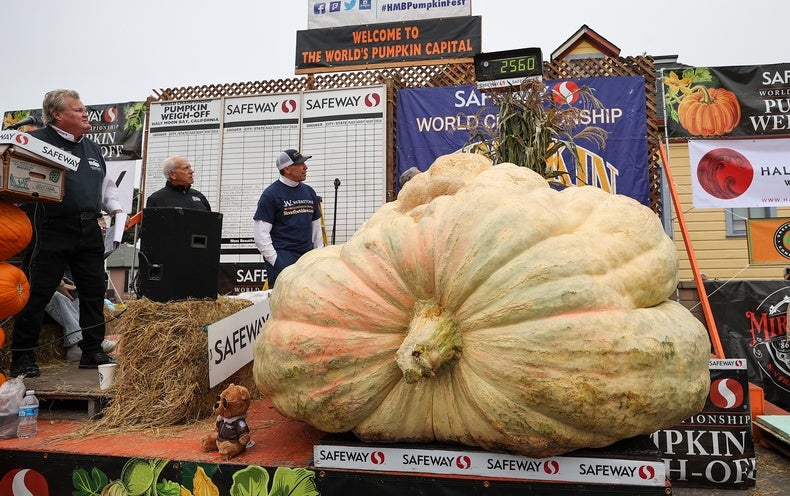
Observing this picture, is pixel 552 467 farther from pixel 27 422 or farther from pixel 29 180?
pixel 29 180

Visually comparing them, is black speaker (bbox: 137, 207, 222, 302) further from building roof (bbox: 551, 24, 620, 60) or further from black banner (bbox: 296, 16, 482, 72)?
building roof (bbox: 551, 24, 620, 60)

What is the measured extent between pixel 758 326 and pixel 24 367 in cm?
642

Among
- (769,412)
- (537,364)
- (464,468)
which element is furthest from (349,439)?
(769,412)

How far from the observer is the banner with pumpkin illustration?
6570 millimetres

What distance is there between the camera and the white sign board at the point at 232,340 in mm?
2172

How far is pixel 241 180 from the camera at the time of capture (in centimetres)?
780

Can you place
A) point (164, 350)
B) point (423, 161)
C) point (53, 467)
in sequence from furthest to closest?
point (423, 161) < point (164, 350) < point (53, 467)

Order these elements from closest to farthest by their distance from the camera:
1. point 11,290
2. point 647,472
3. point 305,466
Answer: point 647,472 → point 305,466 → point 11,290

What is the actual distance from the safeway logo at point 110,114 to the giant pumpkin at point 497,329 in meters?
8.53

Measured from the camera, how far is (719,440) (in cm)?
227

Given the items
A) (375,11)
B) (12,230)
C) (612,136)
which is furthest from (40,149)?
(375,11)

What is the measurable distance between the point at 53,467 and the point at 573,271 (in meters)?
1.85

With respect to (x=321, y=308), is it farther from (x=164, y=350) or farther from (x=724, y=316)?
(x=724, y=316)

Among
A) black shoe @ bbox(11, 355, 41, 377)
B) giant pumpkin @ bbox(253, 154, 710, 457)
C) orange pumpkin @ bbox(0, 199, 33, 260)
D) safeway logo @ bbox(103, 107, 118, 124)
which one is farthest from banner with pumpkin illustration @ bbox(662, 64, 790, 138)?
safeway logo @ bbox(103, 107, 118, 124)
